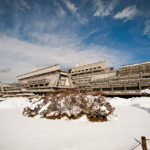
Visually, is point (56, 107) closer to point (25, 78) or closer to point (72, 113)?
point (72, 113)

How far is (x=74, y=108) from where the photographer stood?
14.4 m

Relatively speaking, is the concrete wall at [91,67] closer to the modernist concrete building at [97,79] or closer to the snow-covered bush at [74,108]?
the modernist concrete building at [97,79]

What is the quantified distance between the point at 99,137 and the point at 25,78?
76.6 metres

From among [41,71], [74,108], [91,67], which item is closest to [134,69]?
[91,67]

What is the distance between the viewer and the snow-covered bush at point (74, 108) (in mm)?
12453

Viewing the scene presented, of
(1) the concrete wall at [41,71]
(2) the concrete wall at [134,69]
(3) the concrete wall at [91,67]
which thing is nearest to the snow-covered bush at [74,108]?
(2) the concrete wall at [134,69]

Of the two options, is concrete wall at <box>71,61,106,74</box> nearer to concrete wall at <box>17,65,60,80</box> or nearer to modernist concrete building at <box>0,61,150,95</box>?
modernist concrete building at <box>0,61,150,95</box>

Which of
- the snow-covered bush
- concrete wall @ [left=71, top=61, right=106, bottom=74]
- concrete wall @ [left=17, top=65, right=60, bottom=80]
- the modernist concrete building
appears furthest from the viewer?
concrete wall @ [left=17, top=65, right=60, bottom=80]

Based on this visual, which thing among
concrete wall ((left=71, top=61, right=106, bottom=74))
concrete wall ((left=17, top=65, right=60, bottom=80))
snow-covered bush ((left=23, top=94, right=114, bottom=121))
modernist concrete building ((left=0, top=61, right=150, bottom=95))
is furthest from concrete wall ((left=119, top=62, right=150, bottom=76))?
concrete wall ((left=17, top=65, right=60, bottom=80))

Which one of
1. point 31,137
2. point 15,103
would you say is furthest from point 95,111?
point 15,103

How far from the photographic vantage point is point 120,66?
41.4m

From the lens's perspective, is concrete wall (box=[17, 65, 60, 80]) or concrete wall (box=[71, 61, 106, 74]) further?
concrete wall (box=[17, 65, 60, 80])

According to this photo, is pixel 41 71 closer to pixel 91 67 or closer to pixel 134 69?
pixel 91 67

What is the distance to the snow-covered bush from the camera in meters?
12.5
